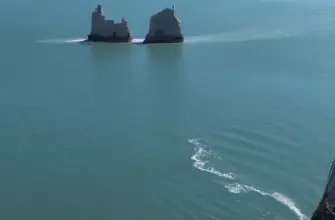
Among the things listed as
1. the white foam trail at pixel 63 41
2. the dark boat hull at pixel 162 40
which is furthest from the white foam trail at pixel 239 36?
the white foam trail at pixel 63 41

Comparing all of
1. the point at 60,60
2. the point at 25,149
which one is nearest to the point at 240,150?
the point at 25,149

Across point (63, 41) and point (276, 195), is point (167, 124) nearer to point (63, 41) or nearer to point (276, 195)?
point (276, 195)

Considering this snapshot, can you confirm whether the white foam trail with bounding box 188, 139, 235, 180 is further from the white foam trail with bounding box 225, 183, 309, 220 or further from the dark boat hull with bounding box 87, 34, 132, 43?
the dark boat hull with bounding box 87, 34, 132, 43

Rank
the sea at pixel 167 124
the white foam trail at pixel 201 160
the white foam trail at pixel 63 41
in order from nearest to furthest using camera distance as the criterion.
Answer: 1. the sea at pixel 167 124
2. the white foam trail at pixel 201 160
3. the white foam trail at pixel 63 41

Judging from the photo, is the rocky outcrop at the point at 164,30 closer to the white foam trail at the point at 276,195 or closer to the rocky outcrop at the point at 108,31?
the rocky outcrop at the point at 108,31

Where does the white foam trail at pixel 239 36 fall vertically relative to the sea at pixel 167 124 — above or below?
above

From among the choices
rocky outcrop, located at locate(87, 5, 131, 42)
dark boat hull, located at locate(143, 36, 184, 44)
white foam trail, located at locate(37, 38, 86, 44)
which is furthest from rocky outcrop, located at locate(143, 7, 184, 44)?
white foam trail, located at locate(37, 38, 86, 44)

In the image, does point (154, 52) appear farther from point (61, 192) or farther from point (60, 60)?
point (61, 192)
